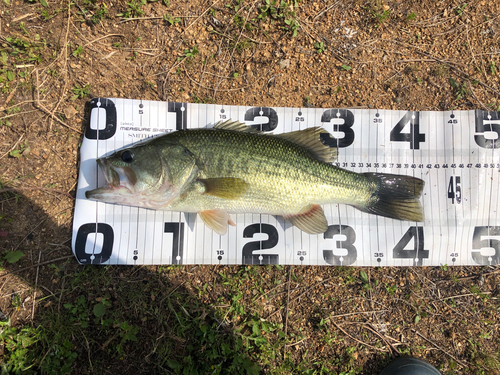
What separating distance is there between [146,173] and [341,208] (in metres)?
2.18

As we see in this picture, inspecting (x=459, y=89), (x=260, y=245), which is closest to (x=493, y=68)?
(x=459, y=89)

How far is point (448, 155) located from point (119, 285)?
405 cm

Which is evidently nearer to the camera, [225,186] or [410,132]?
[225,186]

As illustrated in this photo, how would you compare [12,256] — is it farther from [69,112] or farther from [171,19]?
[171,19]

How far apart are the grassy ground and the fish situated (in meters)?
0.71

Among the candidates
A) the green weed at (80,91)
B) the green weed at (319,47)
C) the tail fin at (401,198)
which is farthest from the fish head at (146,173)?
the green weed at (319,47)

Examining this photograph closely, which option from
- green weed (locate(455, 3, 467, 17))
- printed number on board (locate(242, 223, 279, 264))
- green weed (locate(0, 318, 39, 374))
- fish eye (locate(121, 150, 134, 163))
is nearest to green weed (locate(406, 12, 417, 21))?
green weed (locate(455, 3, 467, 17))

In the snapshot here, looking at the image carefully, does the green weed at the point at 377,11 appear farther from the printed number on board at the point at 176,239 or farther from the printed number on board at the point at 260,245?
the printed number on board at the point at 176,239

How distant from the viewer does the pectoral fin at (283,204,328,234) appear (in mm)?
2906

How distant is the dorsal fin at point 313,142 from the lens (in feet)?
9.43

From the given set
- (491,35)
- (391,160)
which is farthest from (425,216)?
(491,35)

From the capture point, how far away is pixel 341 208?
3.19 metres

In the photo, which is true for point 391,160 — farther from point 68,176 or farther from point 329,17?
point 68,176

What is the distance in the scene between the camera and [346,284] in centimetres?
310
